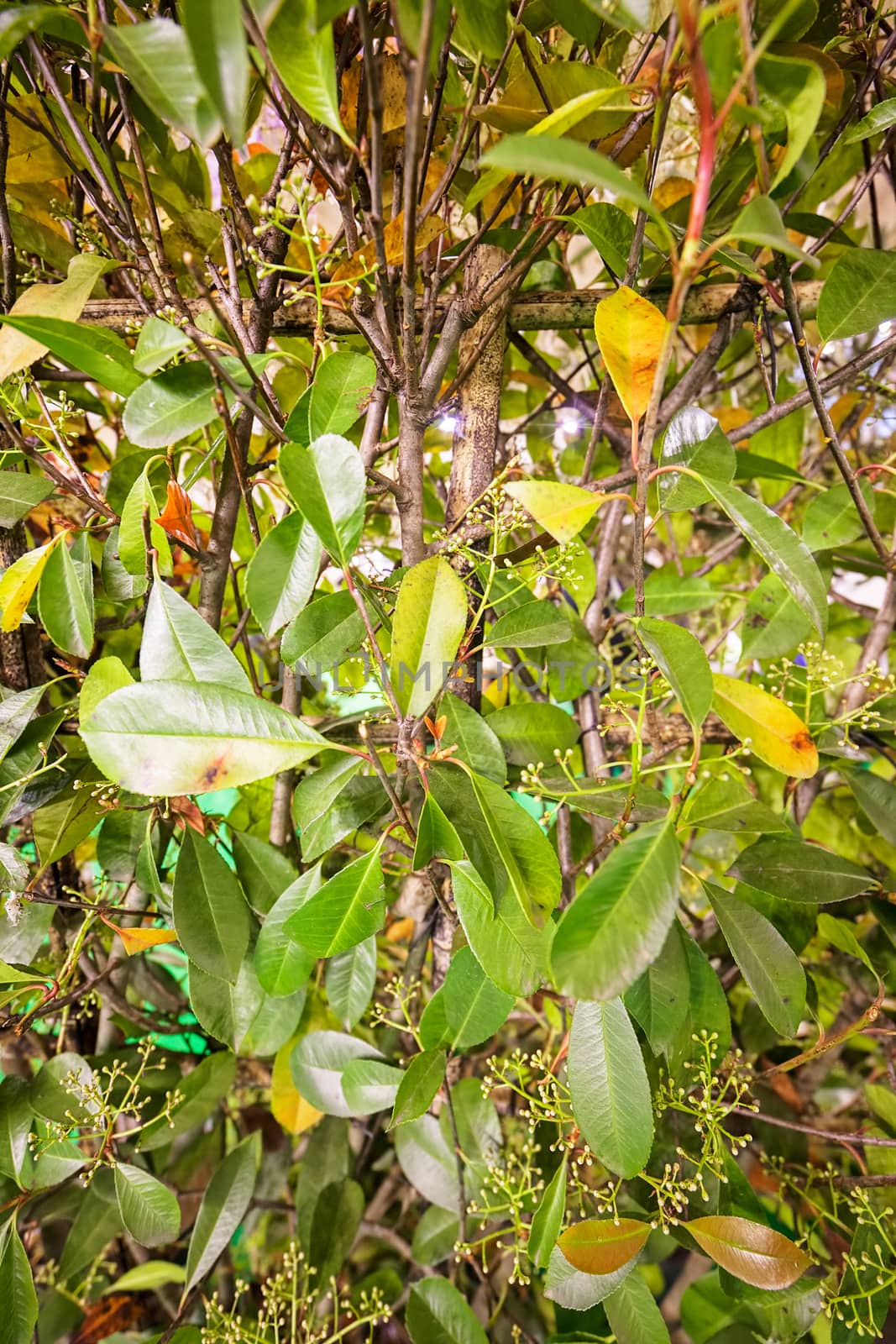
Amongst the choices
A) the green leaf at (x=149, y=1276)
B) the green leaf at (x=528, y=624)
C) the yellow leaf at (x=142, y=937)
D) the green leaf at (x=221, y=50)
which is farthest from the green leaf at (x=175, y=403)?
the green leaf at (x=149, y=1276)

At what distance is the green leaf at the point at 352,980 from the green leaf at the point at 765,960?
0.26 meters

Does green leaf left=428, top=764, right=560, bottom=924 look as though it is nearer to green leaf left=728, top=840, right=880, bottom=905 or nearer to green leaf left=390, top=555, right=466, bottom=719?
green leaf left=390, top=555, right=466, bottom=719

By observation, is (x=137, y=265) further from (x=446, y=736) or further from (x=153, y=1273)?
(x=153, y=1273)

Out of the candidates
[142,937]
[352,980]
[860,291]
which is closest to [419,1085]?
[352,980]

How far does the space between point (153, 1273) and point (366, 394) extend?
83cm

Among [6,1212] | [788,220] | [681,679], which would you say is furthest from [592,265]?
[6,1212]

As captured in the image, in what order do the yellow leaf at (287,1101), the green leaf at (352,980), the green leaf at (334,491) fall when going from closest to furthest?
the green leaf at (334,491)
the green leaf at (352,980)
the yellow leaf at (287,1101)

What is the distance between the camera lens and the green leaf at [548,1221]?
0.47m

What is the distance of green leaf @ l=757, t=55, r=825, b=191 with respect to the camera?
35 centimetres

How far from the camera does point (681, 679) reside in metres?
0.36

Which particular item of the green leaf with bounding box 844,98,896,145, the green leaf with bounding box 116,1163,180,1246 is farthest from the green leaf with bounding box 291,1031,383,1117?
the green leaf with bounding box 844,98,896,145

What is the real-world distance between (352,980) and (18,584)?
0.37 meters

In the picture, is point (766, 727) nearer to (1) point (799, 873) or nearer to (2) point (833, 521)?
(1) point (799, 873)

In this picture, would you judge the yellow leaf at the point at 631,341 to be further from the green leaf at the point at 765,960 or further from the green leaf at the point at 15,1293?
the green leaf at the point at 15,1293
